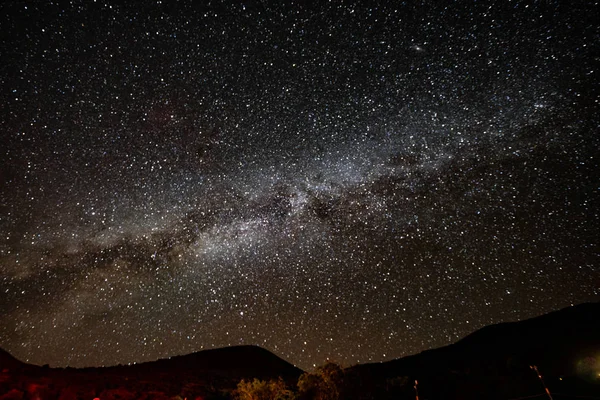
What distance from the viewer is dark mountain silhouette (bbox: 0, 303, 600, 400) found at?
2239 centimetres

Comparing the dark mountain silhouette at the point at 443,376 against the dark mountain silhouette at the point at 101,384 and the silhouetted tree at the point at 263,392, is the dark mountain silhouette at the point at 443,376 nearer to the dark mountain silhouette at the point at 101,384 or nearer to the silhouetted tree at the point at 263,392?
the dark mountain silhouette at the point at 101,384

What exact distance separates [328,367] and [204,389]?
1257 centimetres

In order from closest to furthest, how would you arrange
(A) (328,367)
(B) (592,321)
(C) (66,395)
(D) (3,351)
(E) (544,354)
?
(C) (66,395) < (A) (328,367) < (E) (544,354) < (D) (3,351) < (B) (592,321)

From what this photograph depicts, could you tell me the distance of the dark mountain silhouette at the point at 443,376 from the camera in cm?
2239

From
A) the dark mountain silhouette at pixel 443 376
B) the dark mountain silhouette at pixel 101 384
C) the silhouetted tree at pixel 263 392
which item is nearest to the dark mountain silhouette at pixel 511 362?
the dark mountain silhouette at pixel 443 376

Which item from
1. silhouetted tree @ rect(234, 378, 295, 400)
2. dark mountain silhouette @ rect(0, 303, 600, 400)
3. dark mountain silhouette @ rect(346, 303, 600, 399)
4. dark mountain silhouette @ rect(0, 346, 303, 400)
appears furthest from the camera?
dark mountain silhouette @ rect(346, 303, 600, 399)

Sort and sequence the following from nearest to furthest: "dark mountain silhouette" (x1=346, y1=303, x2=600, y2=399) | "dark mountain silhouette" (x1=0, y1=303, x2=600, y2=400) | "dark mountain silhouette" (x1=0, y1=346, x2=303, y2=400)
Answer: "dark mountain silhouette" (x1=0, y1=346, x2=303, y2=400)
"dark mountain silhouette" (x1=0, y1=303, x2=600, y2=400)
"dark mountain silhouette" (x1=346, y1=303, x2=600, y2=399)

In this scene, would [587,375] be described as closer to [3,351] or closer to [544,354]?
[544,354]

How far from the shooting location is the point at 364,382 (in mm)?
24125

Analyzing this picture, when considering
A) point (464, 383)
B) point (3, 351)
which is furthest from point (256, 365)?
point (464, 383)

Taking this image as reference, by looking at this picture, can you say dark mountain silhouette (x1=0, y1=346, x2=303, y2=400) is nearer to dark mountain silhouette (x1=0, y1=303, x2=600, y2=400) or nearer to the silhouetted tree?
dark mountain silhouette (x1=0, y1=303, x2=600, y2=400)

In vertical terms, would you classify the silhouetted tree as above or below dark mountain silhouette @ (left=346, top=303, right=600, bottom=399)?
below

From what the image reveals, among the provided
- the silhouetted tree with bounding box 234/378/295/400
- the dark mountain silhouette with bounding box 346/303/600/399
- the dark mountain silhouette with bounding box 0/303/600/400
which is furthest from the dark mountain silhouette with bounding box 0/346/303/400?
the dark mountain silhouette with bounding box 346/303/600/399

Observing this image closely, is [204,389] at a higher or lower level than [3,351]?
lower
